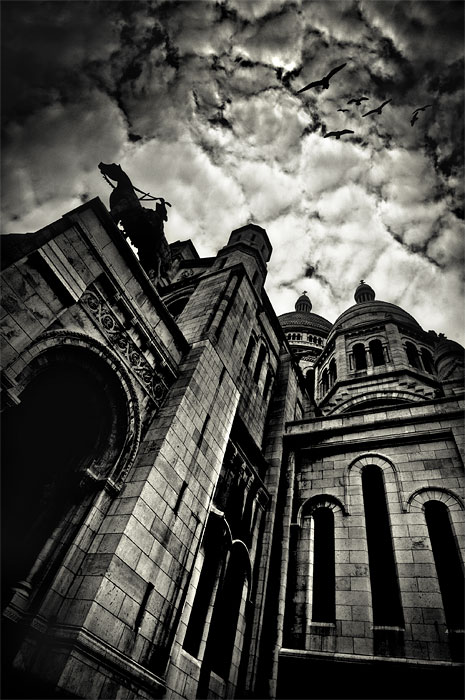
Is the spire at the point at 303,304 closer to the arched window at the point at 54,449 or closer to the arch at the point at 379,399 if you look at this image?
the arch at the point at 379,399

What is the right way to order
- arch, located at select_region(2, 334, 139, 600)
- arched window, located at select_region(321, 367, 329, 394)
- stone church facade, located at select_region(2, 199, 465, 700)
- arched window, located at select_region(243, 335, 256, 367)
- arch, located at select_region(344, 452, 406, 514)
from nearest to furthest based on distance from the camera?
stone church facade, located at select_region(2, 199, 465, 700)
arch, located at select_region(2, 334, 139, 600)
arch, located at select_region(344, 452, 406, 514)
arched window, located at select_region(243, 335, 256, 367)
arched window, located at select_region(321, 367, 329, 394)

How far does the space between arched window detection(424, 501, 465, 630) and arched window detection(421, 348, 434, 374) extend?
45.0ft

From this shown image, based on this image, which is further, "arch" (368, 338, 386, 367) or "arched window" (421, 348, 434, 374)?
"arch" (368, 338, 386, 367)

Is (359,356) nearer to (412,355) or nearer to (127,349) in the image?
(412,355)

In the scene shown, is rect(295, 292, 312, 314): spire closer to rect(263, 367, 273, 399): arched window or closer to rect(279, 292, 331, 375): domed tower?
rect(279, 292, 331, 375): domed tower

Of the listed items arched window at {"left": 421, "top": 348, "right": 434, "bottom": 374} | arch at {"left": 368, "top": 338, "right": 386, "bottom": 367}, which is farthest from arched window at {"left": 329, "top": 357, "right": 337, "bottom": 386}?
arched window at {"left": 421, "top": 348, "right": 434, "bottom": 374}

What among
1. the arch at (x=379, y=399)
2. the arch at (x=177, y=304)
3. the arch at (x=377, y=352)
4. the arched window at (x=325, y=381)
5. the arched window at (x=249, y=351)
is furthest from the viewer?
the arched window at (x=325, y=381)

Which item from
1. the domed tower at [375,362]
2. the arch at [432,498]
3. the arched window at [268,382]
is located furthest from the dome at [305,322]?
the arch at [432,498]

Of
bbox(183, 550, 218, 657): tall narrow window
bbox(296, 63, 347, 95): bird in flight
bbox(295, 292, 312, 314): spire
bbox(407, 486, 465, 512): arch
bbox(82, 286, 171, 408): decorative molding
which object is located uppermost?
bbox(295, 292, 312, 314): spire

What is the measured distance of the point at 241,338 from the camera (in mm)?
15055

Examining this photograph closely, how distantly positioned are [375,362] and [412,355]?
7.43 ft

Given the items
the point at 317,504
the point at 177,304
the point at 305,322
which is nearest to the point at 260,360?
the point at 177,304

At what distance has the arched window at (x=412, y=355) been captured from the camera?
→ 935 inches

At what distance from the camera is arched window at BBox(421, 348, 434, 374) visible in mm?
23816
